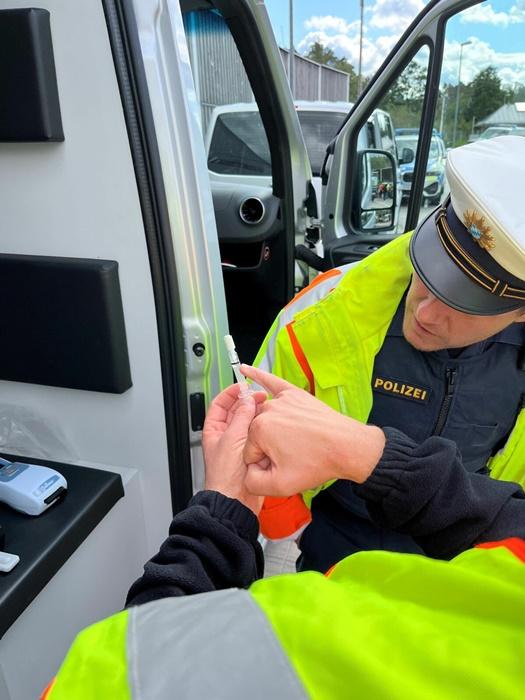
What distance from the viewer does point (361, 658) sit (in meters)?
0.35

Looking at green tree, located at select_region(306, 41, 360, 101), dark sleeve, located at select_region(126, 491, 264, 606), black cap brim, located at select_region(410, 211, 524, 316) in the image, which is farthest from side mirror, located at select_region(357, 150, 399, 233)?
green tree, located at select_region(306, 41, 360, 101)

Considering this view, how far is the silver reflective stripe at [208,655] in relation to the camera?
35 centimetres

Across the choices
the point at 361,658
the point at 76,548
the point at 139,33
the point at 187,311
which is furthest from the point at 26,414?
the point at 361,658

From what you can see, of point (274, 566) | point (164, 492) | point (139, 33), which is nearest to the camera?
point (139, 33)

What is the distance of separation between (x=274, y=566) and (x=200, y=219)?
1.40 metres

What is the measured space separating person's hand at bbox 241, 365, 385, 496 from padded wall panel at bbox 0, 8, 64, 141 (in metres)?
0.71

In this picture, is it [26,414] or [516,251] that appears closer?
[516,251]

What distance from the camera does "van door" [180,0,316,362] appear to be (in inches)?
72.8

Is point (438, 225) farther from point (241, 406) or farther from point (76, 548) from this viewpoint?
point (76, 548)

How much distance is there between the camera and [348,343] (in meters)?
Answer: 1.11

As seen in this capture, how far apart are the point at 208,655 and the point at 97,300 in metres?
0.86

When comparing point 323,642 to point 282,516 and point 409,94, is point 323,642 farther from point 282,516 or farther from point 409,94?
point 409,94

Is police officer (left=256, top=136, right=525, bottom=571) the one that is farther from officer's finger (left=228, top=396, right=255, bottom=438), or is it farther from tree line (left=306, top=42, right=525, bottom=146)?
tree line (left=306, top=42, right=525, bottom=146)

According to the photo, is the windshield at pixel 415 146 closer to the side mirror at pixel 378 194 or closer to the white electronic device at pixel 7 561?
the side mirror at pixel 378 194
